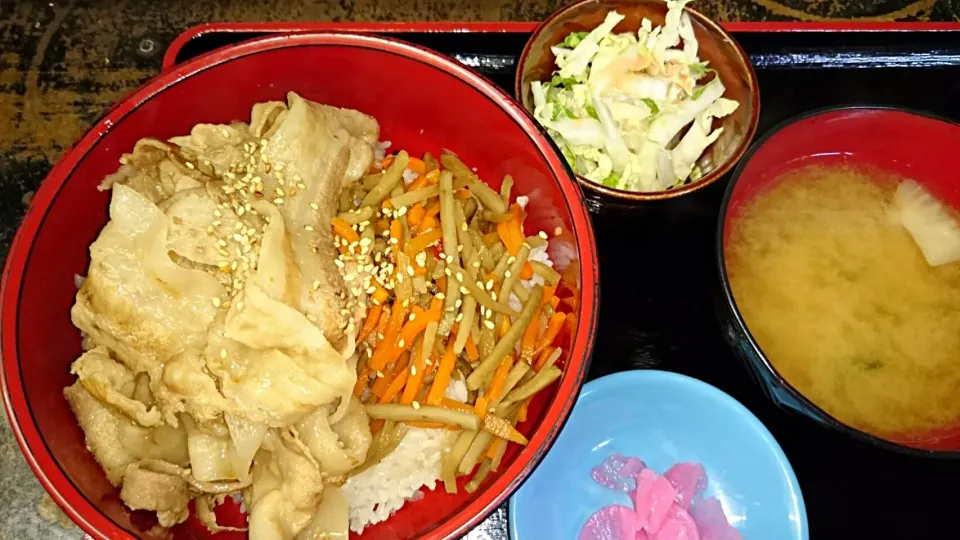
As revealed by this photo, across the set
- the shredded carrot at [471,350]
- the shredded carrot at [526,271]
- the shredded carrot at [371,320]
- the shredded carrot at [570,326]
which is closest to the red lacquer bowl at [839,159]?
the shredded carrot at [570,326]

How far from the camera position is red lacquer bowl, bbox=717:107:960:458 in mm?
1821

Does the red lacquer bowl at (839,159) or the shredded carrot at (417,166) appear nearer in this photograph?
the red lacquer bowl at (839,159)

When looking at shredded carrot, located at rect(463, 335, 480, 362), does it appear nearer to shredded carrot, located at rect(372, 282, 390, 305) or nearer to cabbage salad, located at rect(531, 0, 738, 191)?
shredded carrot, located at rect(372, 282, 390, 305)

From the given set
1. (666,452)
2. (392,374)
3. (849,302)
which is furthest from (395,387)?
(849,302)

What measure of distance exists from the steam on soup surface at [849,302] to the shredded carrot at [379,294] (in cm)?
91

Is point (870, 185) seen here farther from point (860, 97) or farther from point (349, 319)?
point (349, 319)

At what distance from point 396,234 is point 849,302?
4.01ft

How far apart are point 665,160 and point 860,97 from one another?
2.46 ft

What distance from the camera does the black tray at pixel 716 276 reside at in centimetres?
199

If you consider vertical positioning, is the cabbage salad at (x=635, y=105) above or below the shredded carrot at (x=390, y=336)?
above

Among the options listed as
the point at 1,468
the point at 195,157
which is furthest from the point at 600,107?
the point at 1,468

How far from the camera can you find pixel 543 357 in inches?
75.2

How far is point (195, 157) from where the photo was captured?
6.17ft

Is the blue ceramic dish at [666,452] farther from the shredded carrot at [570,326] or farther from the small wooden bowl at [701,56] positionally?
the small wooden bowl at [701,56]
